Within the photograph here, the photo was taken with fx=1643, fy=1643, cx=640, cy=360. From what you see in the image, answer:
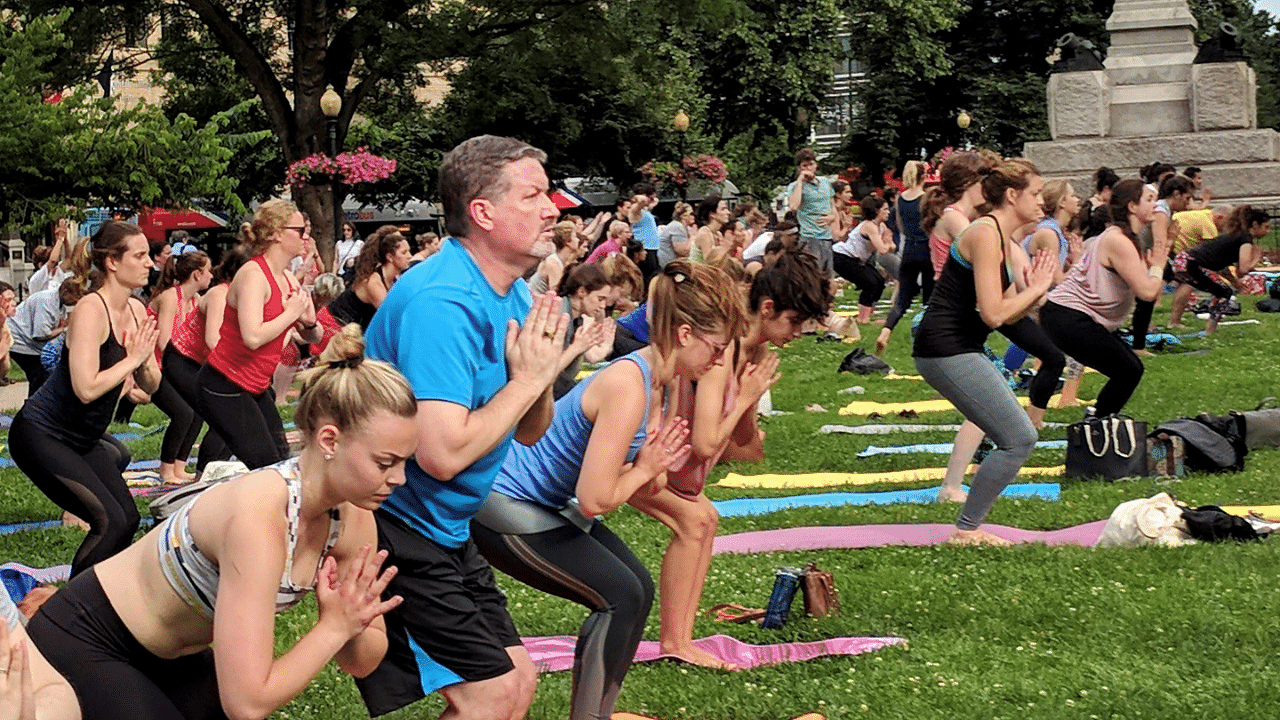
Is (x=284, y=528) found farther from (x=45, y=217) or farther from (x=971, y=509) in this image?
(x=45, y=217)

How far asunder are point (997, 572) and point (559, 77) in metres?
35.2

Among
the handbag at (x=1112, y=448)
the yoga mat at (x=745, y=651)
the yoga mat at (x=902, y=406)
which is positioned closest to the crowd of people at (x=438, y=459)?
the yoga mat at (x=745, y=651)

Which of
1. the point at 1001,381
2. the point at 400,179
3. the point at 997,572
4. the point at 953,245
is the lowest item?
the point at 400,179

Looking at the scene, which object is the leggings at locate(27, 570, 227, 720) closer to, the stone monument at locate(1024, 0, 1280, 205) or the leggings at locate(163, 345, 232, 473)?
the leggings at locate(163, 345, 232, 473)

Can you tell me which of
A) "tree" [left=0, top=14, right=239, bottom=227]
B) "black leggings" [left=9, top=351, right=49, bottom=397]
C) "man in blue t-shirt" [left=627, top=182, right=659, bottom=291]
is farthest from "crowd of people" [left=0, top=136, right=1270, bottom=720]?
"man in blue t-shirt" [left=627, top=182, right=659, bottom=291]

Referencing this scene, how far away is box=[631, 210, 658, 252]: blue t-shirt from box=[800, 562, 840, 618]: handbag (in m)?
14.1

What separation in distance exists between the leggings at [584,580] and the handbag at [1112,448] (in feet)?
18.0

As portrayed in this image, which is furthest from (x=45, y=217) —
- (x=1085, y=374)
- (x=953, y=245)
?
(x=953, y=245)

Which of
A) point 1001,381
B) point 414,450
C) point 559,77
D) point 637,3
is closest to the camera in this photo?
point 414,450

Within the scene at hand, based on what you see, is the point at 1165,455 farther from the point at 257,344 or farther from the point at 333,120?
the point at 333,120

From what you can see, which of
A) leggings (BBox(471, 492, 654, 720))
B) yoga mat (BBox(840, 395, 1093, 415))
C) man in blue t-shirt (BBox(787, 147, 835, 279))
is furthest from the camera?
man in blue t-shirt (BBox(787, 147, 835, 279))

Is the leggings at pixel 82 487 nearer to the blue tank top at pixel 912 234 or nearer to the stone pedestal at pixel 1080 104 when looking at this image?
the blue tank top at pixel 912 234

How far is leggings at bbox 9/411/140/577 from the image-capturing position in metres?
6.57

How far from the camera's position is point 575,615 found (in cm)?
685
